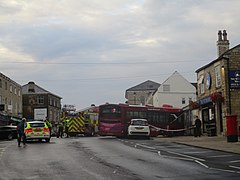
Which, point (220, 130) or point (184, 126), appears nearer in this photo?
point (220, 130)

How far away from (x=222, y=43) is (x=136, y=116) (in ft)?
33.8

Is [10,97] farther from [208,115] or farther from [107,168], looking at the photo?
[107,168]

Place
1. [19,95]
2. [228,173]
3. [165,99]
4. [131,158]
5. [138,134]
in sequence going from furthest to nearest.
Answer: [165,99] < [19,95] < [138,134] < [131,158] < [228,173]

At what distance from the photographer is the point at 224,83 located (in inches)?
1243

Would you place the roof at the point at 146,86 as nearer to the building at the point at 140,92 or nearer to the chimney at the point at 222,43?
the building at the point at 140,92

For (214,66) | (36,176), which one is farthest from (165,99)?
(36,176)

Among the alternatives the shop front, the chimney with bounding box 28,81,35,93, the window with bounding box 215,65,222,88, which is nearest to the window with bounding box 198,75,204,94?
the shop front

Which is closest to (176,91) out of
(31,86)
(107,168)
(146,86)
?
(146,86)

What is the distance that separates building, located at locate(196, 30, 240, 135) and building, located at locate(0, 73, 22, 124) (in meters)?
29.3

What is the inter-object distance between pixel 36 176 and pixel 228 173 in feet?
18.1

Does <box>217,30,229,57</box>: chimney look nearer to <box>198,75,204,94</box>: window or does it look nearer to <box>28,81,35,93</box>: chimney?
<box>198,75,204,94</box>: window

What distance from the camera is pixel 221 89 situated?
106ft

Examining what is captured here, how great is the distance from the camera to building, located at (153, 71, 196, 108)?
257 ft

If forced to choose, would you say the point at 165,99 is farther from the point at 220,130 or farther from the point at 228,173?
the point at 228,173
